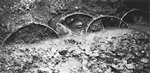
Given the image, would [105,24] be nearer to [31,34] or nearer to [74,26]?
[74,26]

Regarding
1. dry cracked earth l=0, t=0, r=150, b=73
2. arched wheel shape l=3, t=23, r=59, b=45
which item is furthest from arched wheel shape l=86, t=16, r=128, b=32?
arched wheel shape l=3, t=23, r=59, b=45

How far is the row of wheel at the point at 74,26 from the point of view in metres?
1.66

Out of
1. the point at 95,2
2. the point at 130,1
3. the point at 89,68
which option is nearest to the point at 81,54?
the point at 89,68

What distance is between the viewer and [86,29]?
67.6 inches

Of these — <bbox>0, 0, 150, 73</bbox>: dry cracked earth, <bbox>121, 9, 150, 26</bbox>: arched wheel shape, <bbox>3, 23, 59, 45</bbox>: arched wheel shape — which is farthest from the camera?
<bbox>121, 9, 150, 26</bbox>: arched wheel shape

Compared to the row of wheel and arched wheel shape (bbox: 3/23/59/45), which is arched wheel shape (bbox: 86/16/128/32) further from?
arched wheel shape (bbox: 3/23/59/45)

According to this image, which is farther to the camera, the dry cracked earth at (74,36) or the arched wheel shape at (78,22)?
the arched wheel shape at (78,22)

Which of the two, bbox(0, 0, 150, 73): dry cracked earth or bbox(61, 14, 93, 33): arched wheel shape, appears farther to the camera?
bbox(61, 14, 93, 33): arched wheel shape

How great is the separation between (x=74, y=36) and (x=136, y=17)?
2.33 feet

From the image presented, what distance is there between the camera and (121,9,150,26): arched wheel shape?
1.78 m

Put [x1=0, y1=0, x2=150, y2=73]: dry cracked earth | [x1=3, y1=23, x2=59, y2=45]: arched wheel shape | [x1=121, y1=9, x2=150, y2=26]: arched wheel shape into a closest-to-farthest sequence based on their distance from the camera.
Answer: [x1=0, y1=0, x2=150, y2=73]: dry cracked earth → [x1=3, y1=23, x2=59, y2=45]: arched wheel shape → [x1=121, y1=9, x2=150, y2=26]: arched wheel shape

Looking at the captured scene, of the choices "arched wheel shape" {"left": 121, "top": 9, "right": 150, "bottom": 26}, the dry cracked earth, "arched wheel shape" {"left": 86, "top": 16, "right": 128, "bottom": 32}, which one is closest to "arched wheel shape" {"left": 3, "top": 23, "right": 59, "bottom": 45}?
the dry cracked earth

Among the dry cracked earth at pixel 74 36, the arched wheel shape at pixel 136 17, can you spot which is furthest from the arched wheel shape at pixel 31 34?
the arched wheel shape at pixel 136 17

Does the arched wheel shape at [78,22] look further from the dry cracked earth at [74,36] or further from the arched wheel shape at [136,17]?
the arched wheel shape at [136,17]
